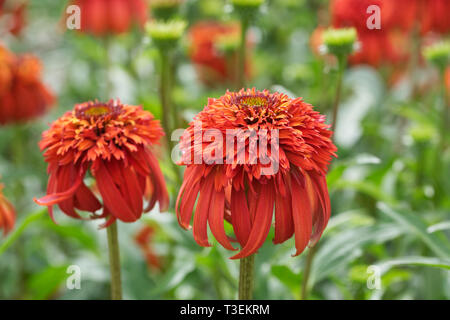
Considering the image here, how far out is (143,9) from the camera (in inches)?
61.5

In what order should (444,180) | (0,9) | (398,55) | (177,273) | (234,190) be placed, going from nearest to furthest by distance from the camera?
(234,190), (177,273), (444,180), (398,55), (0,9)

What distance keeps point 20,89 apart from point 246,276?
85 cm

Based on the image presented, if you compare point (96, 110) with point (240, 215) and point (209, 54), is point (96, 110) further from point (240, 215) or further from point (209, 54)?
point (209, 54)

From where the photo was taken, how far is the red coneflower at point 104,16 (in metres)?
1.46

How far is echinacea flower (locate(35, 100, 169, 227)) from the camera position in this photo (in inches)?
24.9

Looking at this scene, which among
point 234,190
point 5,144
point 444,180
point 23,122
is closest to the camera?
point 234,190

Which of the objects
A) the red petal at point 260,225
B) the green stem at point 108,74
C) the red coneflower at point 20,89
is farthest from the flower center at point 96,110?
the green stem at point 108,74

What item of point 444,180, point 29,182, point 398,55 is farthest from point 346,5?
point 29,182

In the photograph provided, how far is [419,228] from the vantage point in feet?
2.46

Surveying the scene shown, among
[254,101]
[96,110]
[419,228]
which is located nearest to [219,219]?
[254,101]

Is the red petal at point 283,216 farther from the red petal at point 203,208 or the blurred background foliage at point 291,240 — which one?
the blurred background foliage at point 291,240

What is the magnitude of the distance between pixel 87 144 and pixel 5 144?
1192mm

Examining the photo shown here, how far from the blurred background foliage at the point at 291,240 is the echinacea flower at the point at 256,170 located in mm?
173
